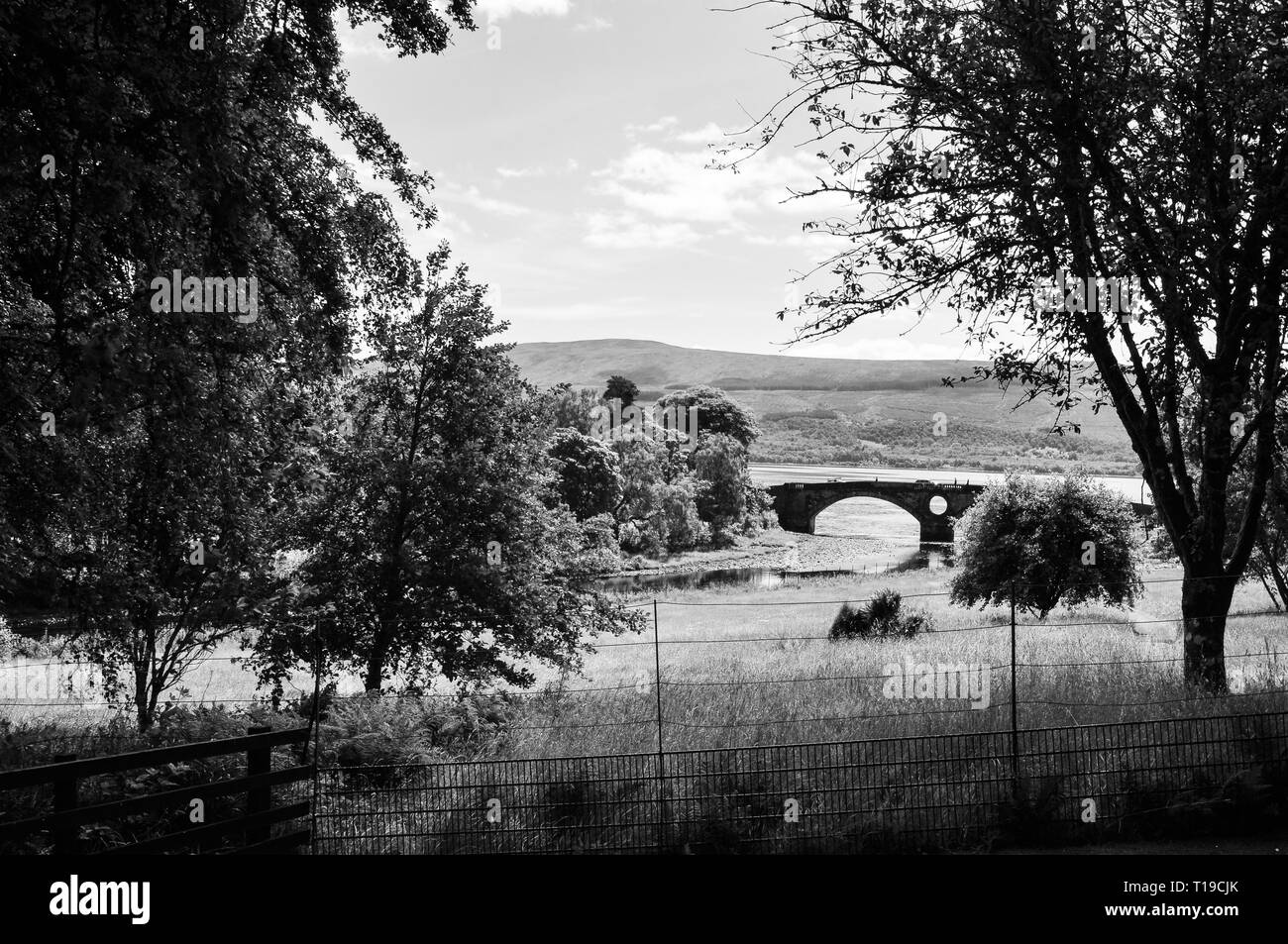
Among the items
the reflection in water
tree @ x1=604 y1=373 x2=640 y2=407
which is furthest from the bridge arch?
tree @ x1=604 y1=373 x2=640 y2=407

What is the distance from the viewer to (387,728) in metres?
11.4

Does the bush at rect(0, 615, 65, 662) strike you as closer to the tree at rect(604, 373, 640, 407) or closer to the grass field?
the grass field

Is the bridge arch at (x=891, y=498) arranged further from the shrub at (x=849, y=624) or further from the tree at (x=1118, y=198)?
the tree at (x=1118, y=198)

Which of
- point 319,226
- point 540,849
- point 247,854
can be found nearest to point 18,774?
Answer: point 247,854

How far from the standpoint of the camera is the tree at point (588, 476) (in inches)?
2970

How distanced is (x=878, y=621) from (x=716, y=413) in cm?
9716

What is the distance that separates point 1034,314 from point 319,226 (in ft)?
33.9

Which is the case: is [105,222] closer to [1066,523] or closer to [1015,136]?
[1015,136]

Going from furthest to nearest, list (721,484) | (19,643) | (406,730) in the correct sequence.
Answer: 1. (721,484)
2. (19,643)
3. (406,730)

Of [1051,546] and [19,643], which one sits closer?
[19,643]

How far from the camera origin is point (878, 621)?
2898cm

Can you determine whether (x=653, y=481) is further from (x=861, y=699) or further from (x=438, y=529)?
(x=861, y=699)

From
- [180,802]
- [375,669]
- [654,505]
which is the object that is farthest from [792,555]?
[180,802]

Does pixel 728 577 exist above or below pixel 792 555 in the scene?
below
